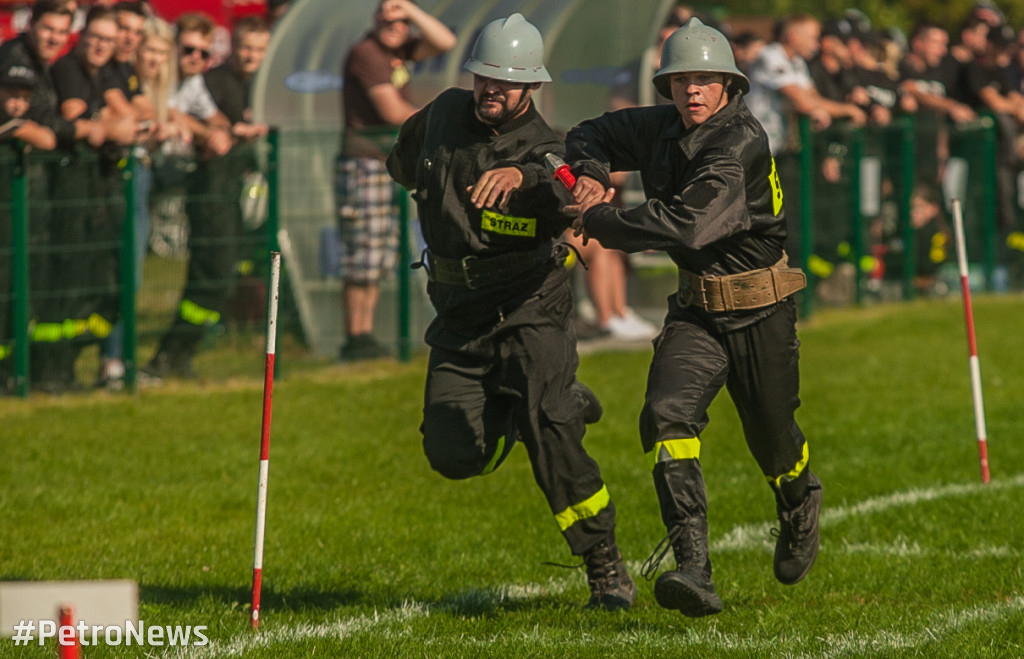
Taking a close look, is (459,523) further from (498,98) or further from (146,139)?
A: (146,139)

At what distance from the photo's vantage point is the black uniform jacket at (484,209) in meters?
7.01

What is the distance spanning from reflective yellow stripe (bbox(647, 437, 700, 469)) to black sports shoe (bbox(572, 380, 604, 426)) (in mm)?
825

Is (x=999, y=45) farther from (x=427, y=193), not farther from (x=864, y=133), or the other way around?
(x=427, y=193)

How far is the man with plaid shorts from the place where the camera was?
13.0m

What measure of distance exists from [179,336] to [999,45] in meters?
11.3

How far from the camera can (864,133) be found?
17250mm

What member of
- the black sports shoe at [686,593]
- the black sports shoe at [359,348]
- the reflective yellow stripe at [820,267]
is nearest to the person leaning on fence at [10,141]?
the black sports shoe at [359,348]

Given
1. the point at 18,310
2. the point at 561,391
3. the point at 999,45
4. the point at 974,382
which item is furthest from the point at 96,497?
the point at 999,45

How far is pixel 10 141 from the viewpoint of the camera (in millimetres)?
11336

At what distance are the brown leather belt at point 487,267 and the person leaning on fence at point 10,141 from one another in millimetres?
5152

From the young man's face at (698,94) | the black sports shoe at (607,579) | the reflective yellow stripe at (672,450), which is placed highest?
the young man's face at (698,94)

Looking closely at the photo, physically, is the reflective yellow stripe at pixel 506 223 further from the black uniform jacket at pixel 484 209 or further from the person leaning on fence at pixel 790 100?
the person leaning on fence at pixel 790 100

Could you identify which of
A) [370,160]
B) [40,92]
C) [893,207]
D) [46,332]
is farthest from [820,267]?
[40,92]

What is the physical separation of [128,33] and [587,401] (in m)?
6.14
